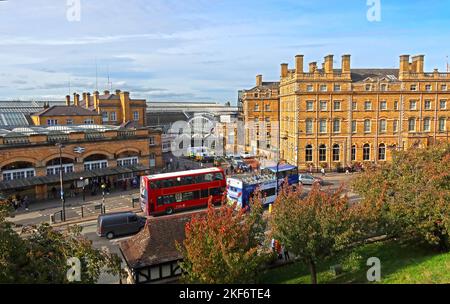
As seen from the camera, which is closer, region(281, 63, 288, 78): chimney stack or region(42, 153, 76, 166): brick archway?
region(42, 153, 76, 166): brick archway

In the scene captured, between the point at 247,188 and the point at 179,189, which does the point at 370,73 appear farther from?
the point at 179,189

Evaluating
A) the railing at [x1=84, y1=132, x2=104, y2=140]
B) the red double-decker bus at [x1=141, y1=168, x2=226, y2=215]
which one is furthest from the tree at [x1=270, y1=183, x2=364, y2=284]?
the railing at [x1=84, y1=132, x2=104, y2=140]

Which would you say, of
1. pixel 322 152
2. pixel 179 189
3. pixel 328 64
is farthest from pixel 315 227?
pixel 328 64

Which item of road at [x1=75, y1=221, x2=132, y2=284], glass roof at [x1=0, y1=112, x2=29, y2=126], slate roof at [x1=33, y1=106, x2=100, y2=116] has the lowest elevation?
road at [x1=75, y1=221, x2=132, y2=284]

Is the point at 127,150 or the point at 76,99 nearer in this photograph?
the point at 127,150

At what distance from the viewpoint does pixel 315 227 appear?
1286cm

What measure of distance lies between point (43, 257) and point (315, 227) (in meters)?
8.45

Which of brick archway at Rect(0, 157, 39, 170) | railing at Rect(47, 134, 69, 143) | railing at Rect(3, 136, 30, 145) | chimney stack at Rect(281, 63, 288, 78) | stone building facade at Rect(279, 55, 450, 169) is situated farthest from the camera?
chimney stack at Rect(281, 63, 288, 78)

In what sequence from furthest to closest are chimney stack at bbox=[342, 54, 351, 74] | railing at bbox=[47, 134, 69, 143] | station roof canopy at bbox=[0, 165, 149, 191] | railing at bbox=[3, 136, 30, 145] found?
chimney stack at bbox=[342, 54, 351, 74] < railing at bbox=[47, 134, 69, 143] < railing at bbox=[3, 136, 30, 145] < station roof canopy at bbox=[0, 165, 149, 191]

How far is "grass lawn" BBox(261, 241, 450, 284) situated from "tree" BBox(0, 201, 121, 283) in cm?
650

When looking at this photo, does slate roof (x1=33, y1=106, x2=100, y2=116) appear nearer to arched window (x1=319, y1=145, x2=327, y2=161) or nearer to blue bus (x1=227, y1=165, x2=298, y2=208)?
blue bus (x1=227, y1=165, x2=298, y2=208)

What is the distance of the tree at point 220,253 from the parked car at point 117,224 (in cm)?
1030

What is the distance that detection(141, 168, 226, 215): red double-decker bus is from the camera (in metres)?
25.1

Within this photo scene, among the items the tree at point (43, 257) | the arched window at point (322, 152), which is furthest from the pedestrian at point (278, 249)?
the arched window at point (322, 152)
